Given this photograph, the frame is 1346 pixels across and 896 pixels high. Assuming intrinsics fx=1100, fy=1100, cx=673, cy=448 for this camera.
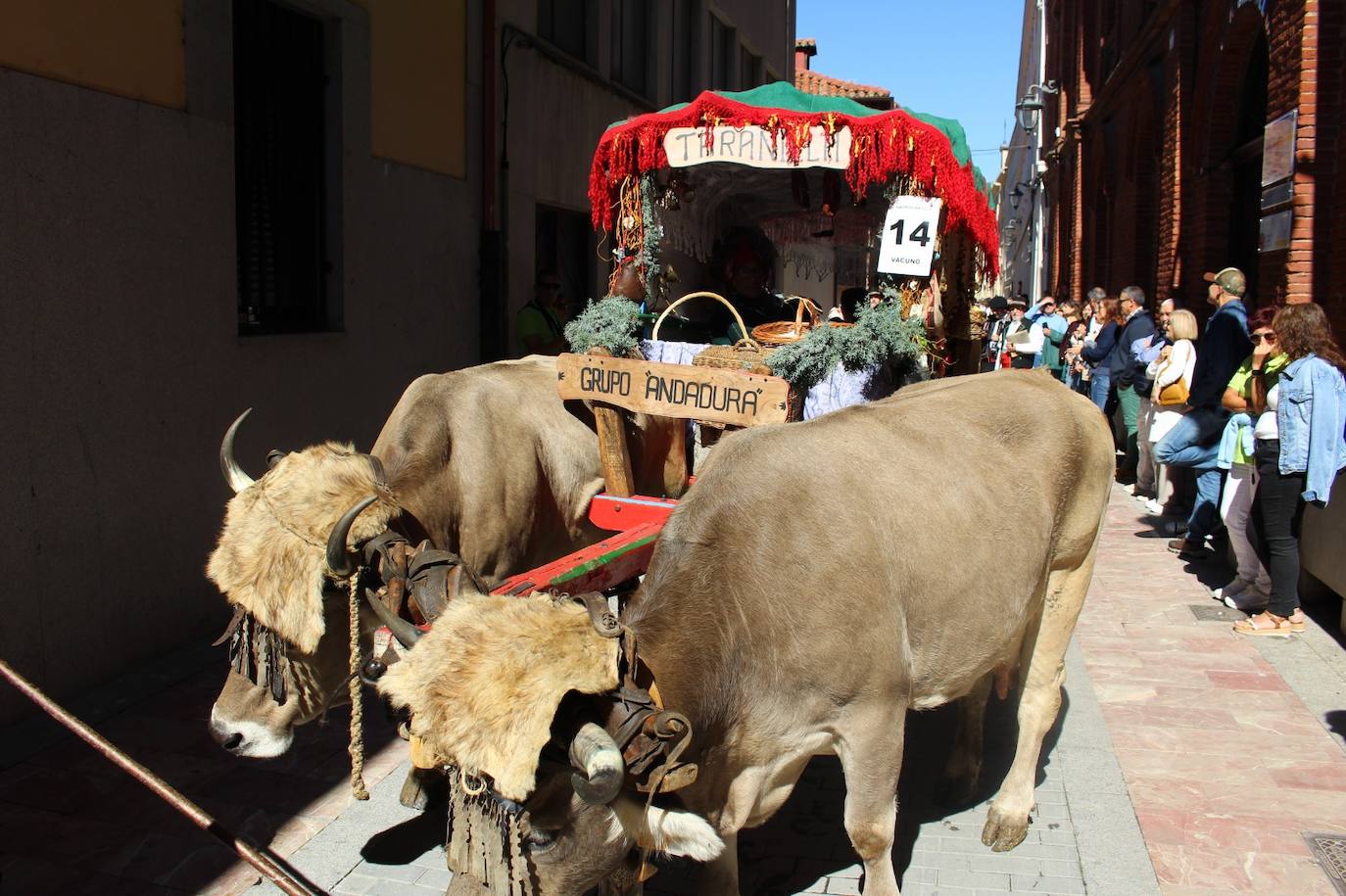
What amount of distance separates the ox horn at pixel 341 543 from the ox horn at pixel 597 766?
1.35 metres

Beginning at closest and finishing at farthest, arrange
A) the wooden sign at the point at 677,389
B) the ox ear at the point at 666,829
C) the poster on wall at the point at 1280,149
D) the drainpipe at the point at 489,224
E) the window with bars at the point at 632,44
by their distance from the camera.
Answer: the ox ear at the point at 666,829, the wooden sign at the point at 677,389, the poster on wall at the point at 1280,149, the drainpipe at the point at 489,224, the window with bars at the point at 632,44

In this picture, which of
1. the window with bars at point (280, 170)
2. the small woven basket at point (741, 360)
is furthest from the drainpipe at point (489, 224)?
the small woven basket at point (741, 360)

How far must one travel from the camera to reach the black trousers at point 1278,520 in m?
6.77

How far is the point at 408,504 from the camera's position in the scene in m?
4.36

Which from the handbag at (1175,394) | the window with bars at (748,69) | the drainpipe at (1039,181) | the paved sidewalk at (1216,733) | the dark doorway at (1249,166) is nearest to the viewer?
the paved sidewalk at (1216,733)

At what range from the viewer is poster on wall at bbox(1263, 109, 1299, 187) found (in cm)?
889

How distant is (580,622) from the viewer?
2666 mm

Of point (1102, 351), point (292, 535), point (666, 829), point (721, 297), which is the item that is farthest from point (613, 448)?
point (1102, 351)

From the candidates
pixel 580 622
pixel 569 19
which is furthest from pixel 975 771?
pixel 569 19

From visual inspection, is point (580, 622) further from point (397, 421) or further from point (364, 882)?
point (397, 421)

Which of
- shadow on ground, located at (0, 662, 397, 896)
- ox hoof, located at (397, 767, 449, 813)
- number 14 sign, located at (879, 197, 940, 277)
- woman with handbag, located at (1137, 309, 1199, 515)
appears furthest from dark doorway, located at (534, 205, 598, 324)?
ox hoof, located at (397, 767, 449, 813)

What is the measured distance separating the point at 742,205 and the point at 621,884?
5.86 m

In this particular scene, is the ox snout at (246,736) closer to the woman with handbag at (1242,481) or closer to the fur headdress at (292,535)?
the fur headdress at (292,535)

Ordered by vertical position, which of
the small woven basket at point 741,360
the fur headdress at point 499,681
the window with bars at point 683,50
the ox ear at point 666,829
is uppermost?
the window with bars at point 683,50
